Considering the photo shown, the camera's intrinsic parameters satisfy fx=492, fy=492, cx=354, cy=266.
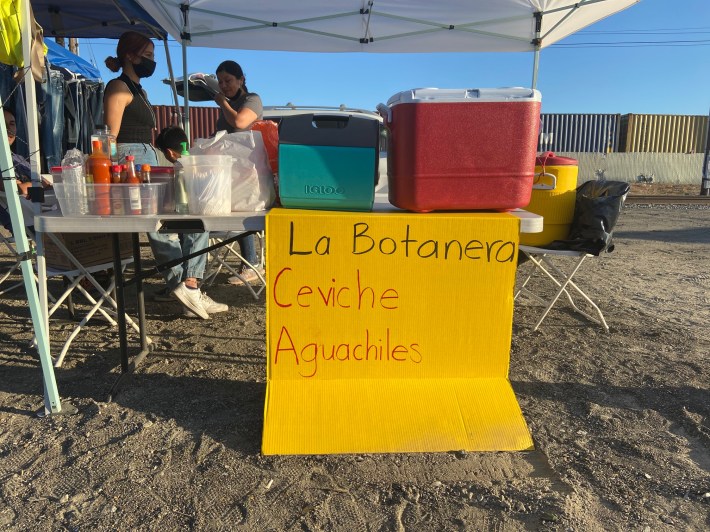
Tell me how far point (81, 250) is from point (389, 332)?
2109 millimetres

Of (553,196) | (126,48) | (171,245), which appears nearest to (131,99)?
(126,48)

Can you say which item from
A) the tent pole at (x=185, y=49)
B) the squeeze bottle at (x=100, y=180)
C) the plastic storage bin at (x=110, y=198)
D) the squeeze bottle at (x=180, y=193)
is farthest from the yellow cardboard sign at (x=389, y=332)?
the tent pole at (x=185, y=49)

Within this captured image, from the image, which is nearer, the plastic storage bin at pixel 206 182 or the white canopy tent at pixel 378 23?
the plastic storage bin at pixel 206 182

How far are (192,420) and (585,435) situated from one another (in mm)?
1759

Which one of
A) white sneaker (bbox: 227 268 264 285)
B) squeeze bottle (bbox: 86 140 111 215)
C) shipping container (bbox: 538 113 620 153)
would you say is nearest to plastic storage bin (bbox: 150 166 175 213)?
squeeze bottle (bbox: 86 140 111 215)

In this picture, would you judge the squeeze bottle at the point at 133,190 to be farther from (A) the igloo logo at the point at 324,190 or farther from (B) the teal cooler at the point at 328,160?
(A) the igloo logo at the point at 324,190

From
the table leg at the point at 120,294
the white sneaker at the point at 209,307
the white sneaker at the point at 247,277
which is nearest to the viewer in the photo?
the table leg at the point at 120,294

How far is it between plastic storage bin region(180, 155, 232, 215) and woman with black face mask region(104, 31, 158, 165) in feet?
3.57

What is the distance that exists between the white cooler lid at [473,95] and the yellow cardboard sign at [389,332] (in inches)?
18.7

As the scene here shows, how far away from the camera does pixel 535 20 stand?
496 cm

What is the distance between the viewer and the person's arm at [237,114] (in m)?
3.48

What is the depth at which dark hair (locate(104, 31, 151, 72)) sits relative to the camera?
118 inches

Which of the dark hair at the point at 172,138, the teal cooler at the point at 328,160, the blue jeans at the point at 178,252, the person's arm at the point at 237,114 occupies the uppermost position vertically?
the person's arm at the point at 237,114

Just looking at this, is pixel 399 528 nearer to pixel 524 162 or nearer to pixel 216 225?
pixel 216 225
